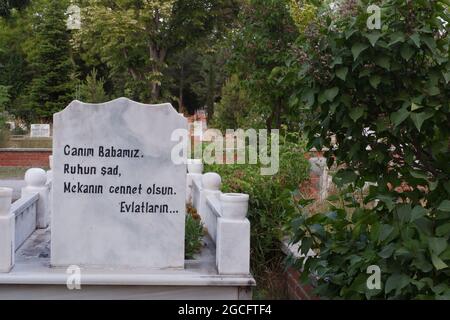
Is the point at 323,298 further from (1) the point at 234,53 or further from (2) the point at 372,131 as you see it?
(1) the point at 234,53

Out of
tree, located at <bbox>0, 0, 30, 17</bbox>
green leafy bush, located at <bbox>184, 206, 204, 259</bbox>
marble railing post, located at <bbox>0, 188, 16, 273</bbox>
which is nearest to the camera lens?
marble railing post, located at <bbox>0, 188, 16, 273</bbox>

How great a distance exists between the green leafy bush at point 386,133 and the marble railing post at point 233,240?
109cm

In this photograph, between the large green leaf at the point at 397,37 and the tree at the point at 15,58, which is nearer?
the large green leaf at the point at 397,37

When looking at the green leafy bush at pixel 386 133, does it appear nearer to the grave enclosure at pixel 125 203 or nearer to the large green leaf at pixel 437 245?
the large green leaf at pixel 437 245

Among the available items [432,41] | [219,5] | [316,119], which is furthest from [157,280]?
[219,5]

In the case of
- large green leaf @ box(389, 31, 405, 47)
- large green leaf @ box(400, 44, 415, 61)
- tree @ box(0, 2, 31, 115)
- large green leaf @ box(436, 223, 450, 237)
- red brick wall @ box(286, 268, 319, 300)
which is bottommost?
red brick wall @ box(286, 268, 319, 300)

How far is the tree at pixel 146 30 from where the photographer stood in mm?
28375

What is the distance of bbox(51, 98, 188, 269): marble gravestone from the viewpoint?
4.81 m

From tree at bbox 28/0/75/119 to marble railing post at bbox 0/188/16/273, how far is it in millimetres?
29688

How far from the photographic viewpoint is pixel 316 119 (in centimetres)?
361

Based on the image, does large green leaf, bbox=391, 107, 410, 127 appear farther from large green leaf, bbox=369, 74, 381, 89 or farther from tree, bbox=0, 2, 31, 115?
tree, bbox=0, 2, 31, 115

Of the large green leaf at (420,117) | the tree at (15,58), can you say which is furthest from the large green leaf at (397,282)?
the tree at (15,58)

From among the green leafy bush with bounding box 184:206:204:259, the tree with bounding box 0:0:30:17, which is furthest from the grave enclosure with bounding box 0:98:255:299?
the tree with bounding box 0:0:30:17

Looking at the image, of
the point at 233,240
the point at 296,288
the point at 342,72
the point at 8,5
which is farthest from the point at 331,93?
the point at 8,5
